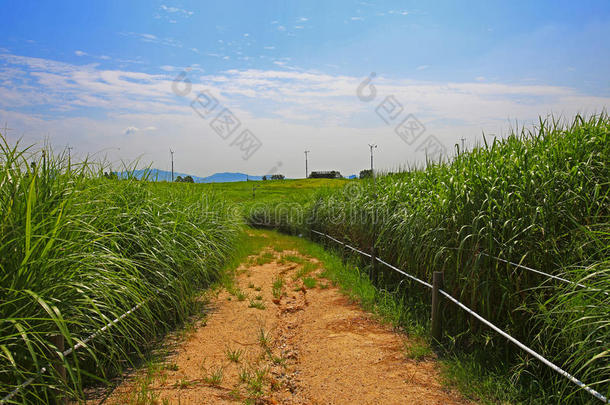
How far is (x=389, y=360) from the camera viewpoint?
4102 mm

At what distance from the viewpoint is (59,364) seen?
2490 millimetres

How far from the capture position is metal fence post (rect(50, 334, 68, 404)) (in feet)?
7.91

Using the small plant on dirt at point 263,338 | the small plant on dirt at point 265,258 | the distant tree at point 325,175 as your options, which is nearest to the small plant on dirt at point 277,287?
the small plant on dirt at point 263,338

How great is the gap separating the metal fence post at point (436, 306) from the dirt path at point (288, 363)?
1.24 feet

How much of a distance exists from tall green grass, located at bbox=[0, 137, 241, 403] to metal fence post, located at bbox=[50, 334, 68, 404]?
3 cm

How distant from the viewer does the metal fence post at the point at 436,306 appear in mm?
4266

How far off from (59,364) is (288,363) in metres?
2.35

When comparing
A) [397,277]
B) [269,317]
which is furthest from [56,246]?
[397,277]

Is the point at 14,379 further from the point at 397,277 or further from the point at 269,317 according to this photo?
the point at 397,277

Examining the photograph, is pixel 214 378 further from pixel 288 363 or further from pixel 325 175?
pixel 325 175

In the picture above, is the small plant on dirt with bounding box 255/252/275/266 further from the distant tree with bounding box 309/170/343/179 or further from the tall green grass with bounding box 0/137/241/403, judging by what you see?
the distant tree with bounding box 309/170/343/179

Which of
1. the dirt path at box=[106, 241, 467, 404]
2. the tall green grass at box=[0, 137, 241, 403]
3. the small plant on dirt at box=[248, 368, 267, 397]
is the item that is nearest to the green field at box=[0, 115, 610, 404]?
the tall green grass at box=[0, 137, 241, 403]

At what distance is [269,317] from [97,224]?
288 centimetres

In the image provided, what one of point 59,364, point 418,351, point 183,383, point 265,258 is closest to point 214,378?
point 183,383
